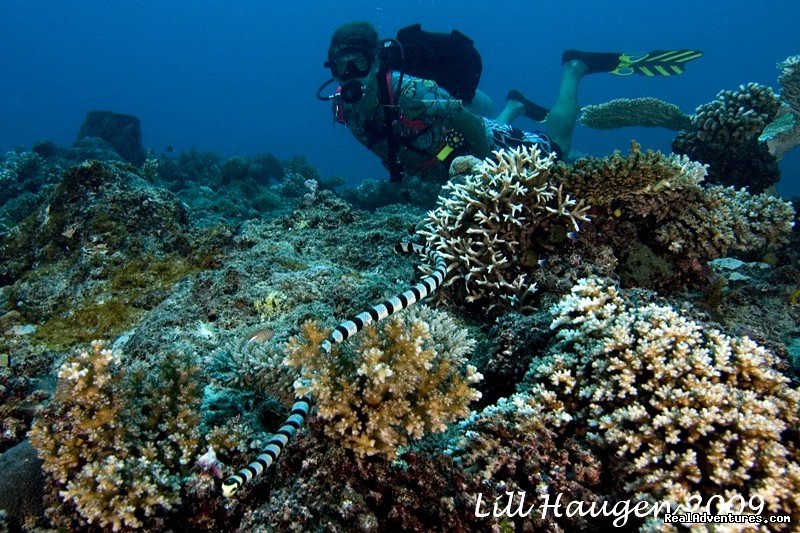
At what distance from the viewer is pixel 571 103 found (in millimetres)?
11656

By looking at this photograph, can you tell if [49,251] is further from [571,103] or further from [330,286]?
[571,103]

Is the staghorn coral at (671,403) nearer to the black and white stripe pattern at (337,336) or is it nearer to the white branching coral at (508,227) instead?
the white branching coral at (508,227)

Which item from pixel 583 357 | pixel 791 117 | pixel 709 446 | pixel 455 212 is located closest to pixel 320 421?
pixel 583 357

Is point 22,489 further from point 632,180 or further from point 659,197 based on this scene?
point 659,197

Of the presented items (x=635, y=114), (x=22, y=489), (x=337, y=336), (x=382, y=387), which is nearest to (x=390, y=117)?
(x=635, y=114)

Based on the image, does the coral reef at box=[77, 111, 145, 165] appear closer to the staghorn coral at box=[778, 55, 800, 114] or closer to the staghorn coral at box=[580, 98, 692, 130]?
the staghorn coral at box=[580, 98, 692, 130]

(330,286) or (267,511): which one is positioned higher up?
(330,286)

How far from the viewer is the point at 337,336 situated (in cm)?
297

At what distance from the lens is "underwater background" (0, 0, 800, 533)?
1.98 m

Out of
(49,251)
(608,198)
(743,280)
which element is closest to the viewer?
(608,198)

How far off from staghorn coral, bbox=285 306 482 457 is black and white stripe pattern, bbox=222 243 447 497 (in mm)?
200

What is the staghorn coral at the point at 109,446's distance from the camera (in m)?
1.99

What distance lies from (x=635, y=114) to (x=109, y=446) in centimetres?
1013

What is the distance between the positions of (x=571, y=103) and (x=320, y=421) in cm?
1183
